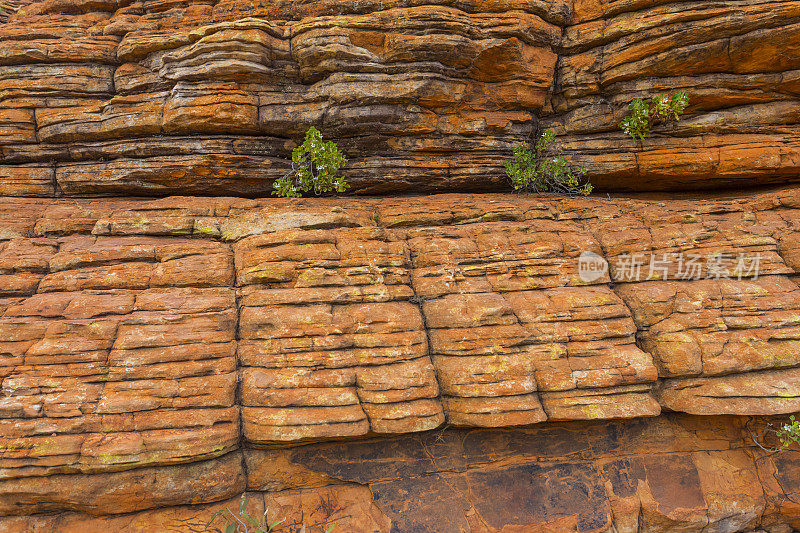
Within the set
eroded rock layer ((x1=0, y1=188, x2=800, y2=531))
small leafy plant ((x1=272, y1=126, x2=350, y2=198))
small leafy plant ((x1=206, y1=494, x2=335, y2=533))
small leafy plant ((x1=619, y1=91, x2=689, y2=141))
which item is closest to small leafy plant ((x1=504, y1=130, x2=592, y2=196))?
small leafy plant ((x1=619, y1=91, x2=689, y2=141))

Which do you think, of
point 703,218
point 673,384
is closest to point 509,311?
point 673,384

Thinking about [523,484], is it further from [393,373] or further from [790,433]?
[790,433]

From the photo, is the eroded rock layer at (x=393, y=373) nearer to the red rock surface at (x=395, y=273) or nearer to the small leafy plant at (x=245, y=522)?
the red rock surface at (x=395, y=273)

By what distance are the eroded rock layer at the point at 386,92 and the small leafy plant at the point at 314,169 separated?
50 centimetres

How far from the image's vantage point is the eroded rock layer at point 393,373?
688cm

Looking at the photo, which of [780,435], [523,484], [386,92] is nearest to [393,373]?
[523,484]

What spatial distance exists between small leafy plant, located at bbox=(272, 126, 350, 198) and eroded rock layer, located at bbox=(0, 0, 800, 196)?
50 centimetres

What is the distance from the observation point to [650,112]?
10961 mm

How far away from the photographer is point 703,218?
9.74 meters

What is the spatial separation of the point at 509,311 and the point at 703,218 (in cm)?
546

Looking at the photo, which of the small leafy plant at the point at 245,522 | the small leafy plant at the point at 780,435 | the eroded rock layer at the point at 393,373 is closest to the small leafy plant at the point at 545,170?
the eroded rock layer at the point at 393,373

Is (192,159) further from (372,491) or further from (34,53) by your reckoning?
(372,491)

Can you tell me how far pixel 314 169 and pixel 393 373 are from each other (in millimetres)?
6332

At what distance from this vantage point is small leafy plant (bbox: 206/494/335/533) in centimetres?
692
